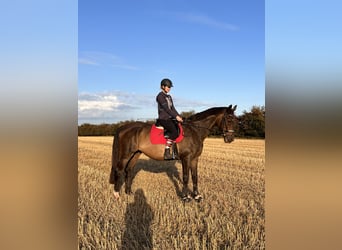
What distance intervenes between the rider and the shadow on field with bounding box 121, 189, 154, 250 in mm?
1986

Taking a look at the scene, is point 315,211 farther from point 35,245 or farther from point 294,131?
point 35,245

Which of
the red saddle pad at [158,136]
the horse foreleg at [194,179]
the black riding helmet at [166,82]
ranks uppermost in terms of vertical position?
the black riding helmet at [166,82]

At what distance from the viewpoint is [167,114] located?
8531 mm

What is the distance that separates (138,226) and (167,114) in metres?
3.66

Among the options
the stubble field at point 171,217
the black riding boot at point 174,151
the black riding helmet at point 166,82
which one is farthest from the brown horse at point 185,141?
the black riding helmet at point 166,82

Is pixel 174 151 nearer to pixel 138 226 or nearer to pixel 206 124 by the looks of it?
pixel 206 124

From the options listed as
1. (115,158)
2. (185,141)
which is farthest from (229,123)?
(115,158)

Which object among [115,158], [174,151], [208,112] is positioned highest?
[208,112]

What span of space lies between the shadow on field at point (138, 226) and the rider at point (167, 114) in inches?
78.2

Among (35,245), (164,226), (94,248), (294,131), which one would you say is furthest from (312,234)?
(164,226)

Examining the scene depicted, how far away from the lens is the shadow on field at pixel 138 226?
5082 mm

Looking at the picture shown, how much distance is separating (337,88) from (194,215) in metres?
5.98

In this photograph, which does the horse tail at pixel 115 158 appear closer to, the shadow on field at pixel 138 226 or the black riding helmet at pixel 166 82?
the shadow on field at pixel 138 226

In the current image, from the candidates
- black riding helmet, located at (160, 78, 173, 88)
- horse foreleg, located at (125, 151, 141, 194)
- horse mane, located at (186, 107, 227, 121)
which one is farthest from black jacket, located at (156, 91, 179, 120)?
horse foreleg, located at (125, 151, 141, 194)
